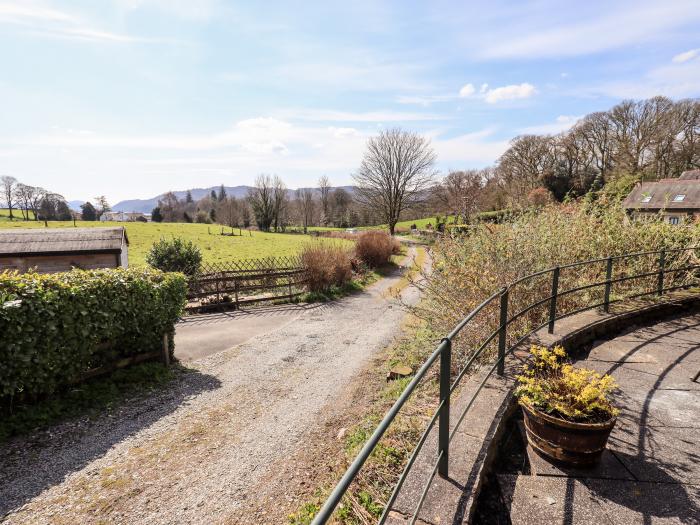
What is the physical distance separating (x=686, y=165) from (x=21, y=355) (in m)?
48.4

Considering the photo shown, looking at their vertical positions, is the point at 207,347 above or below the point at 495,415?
below

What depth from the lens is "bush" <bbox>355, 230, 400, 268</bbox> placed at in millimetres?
22734

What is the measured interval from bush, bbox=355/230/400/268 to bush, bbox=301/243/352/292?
5.64m

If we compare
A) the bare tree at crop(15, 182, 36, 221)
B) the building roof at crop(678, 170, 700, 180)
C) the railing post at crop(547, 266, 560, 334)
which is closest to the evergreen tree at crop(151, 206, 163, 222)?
the bare tree at crop(15, 182, 36, 221)

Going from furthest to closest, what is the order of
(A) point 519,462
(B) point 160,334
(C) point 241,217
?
1. (C) point 241,217
2. (B) point 160,334
3. (A) point 519,462

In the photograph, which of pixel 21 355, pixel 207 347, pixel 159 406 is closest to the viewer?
pixel 21 355

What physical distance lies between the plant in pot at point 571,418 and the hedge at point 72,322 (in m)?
6.54

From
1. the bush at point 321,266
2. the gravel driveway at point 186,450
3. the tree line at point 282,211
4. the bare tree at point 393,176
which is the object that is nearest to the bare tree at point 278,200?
the tree line at point 282,211

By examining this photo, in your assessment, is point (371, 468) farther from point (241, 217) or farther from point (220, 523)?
point (241, 217)

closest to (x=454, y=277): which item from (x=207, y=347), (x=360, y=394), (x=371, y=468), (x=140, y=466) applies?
(x=360, y=394)

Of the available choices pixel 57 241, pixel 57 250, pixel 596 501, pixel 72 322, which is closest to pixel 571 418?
pixel 596 501

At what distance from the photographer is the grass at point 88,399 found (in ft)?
17.8

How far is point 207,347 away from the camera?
374 inches

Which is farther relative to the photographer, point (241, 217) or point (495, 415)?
point (241, 217)
